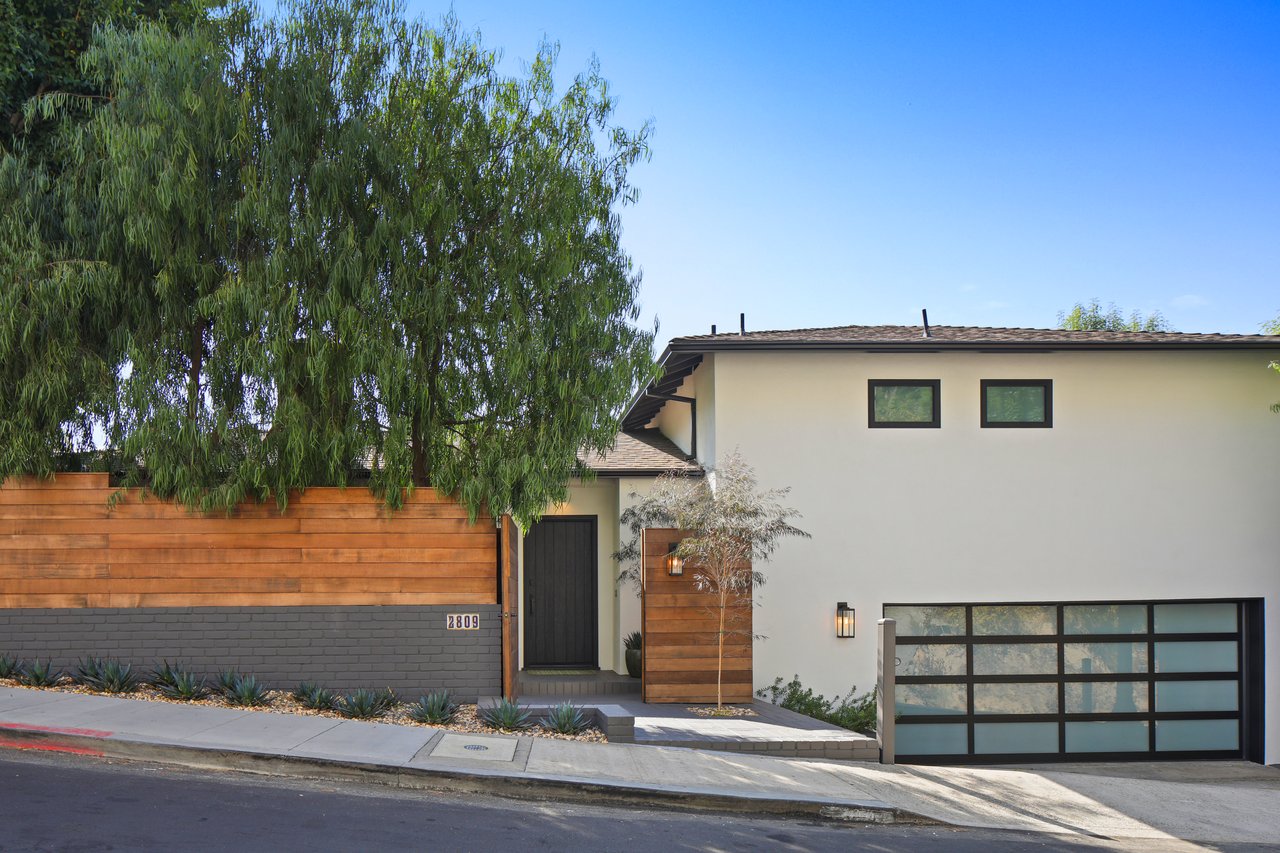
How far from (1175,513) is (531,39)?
36.0 feet

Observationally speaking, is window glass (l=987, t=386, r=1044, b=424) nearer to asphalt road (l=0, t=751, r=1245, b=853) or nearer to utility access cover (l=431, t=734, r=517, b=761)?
asphalt road (l=0, t=751, r=1245, b=853)

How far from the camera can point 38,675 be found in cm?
1041

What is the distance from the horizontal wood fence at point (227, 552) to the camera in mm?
10953

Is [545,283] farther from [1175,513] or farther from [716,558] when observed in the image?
[1175,513]

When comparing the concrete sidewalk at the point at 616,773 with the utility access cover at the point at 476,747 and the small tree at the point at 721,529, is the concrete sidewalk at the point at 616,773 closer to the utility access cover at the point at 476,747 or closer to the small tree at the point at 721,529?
the utility access cover at the point at 476,747

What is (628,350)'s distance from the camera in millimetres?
11719

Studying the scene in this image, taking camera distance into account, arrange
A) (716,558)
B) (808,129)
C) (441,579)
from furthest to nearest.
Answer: (808,129) < (716,558) < (441,579)

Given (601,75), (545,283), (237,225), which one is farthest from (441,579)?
(601,75)

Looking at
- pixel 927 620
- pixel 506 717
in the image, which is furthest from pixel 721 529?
pixel 927 620

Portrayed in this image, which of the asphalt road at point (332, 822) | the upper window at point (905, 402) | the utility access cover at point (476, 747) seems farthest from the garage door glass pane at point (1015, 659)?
the utility access cover at point (476, 747)

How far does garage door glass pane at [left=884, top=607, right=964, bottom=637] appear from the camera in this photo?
14562 mm

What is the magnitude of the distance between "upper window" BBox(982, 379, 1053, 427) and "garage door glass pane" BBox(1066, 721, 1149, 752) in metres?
4.40

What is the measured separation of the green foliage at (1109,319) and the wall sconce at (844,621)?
24633mm

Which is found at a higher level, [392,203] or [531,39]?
[531,39]
